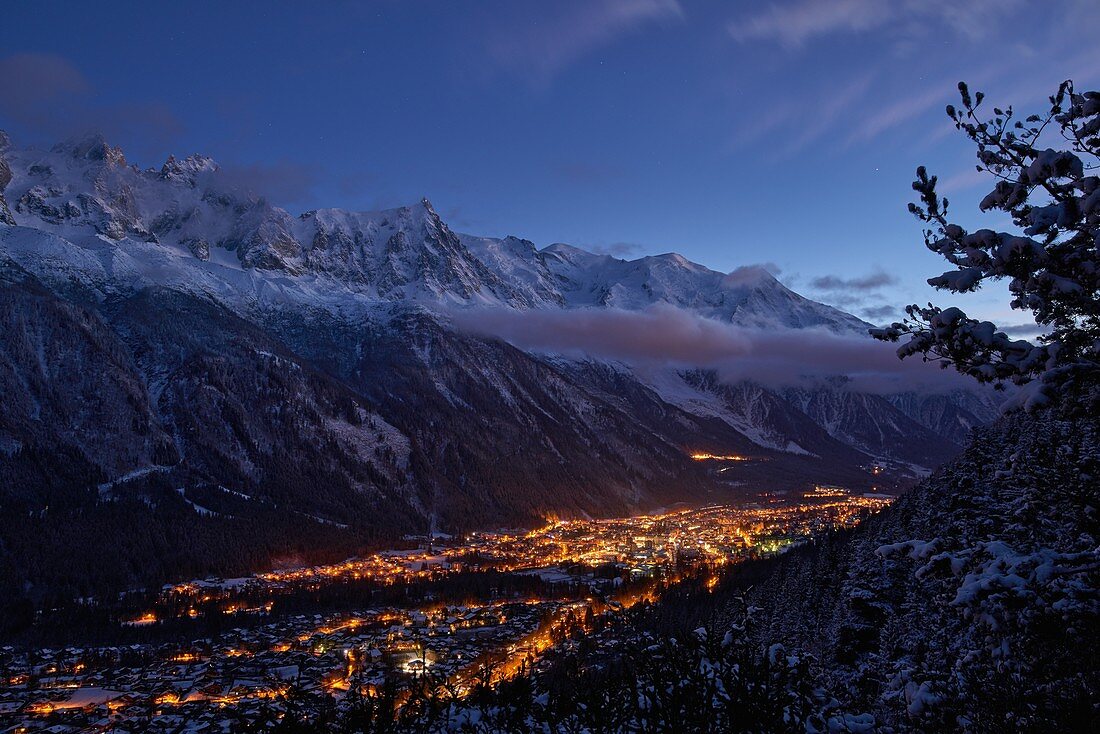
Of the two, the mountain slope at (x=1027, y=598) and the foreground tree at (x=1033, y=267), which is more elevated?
the foreground tree at (x=1033, y=267)

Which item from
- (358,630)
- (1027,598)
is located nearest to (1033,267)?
(1027,598)

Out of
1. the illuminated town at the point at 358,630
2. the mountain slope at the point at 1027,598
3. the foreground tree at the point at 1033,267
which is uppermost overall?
the foreground tree at the point at 1033,267

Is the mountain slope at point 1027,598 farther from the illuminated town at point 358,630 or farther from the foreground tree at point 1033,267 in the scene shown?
the illuminated town at point 358,630

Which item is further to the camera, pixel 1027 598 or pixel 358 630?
pixel 358 630

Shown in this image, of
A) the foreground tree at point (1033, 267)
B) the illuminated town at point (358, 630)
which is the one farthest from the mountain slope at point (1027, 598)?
the illuminated town at point (358, 630)

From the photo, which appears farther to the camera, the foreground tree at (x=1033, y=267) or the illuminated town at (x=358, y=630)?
the illuminated town at (x=358, y=630)

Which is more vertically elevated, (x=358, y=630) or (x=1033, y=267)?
(x=1033, y=267)

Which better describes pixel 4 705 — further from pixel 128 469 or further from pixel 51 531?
pixel 128 469

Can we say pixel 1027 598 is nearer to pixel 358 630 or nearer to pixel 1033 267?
pixel 1033 267

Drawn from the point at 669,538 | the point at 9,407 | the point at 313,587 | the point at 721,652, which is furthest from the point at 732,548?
the point at 9,407
